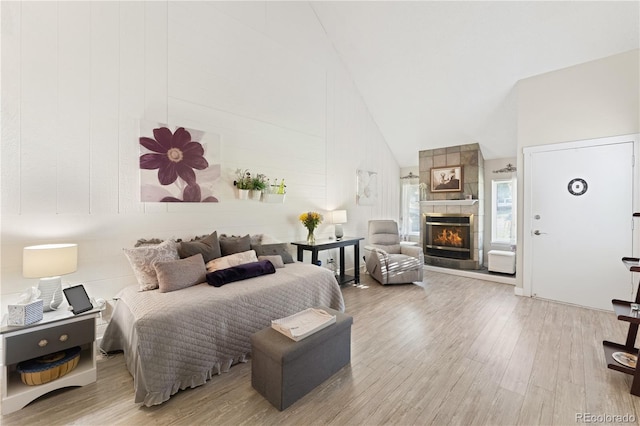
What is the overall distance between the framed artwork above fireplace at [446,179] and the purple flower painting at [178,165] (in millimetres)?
4736

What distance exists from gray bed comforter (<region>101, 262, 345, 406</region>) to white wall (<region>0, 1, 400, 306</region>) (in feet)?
2.57

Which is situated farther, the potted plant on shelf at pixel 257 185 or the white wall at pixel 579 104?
the potted plant on shelf at pixel 257 185

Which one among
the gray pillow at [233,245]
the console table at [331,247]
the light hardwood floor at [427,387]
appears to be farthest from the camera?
the console table at [331,247]

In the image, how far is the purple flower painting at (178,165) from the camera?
2752 millimetres

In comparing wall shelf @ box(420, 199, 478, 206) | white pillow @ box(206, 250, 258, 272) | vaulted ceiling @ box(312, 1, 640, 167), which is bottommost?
white pillow @ box(206, 250, 258, 272)

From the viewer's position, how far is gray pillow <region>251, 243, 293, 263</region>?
10.7ft

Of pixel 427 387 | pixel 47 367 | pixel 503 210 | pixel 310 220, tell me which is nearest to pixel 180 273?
pixel 47 367

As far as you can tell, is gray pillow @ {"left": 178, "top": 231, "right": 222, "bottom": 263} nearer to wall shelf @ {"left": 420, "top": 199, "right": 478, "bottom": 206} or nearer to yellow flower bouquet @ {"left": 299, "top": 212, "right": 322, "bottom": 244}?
yellow flower bouquet @ {"left": 299, "top": 212, "right": 322, "bottom": 244}

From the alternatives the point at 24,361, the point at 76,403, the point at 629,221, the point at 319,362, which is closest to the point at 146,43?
the point at 24,361

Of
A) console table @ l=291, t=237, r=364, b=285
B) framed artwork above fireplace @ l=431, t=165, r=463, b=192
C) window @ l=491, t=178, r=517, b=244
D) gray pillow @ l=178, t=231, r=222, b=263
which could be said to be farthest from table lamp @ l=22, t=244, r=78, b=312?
window @ l=491, t=178, r=517, b=244

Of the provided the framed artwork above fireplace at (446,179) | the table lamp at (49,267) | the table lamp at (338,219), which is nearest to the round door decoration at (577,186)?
the framed artwork above fireplace at (446,179)

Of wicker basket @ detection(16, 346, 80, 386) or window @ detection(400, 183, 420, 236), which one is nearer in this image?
wicker basket @ detection(16, 346, 80, 386)

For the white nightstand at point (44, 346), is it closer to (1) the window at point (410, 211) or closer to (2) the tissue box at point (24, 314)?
(2) the tissue box at point (24, 314)

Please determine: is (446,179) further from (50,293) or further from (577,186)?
(50,293)
